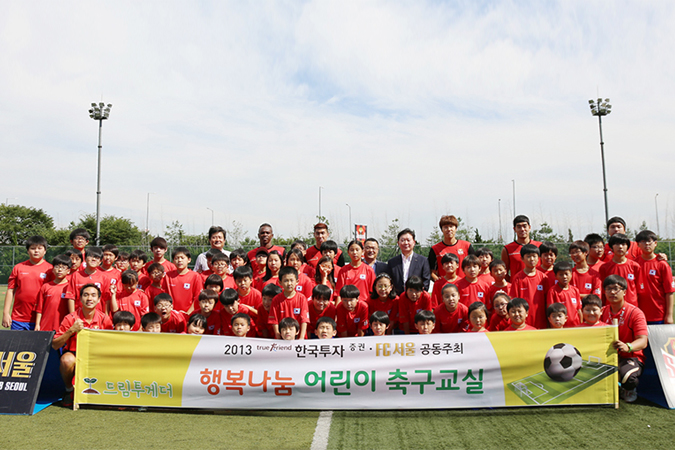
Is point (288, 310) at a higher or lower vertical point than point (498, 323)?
higher

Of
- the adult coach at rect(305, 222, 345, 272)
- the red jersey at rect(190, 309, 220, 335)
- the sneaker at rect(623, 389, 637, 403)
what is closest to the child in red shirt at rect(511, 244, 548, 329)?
the sneaker at rect(623, 389, 637, 403)

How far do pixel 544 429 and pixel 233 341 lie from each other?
3315mm

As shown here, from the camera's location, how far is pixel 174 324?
20.1 feet

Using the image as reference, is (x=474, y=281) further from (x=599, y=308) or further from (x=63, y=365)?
(x=63, y=365)

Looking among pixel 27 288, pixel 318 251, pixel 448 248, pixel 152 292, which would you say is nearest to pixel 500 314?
pixel 448 248

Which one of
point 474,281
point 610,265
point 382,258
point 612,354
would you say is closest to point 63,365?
point 474,281

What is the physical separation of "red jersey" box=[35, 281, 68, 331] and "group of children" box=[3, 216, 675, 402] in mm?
14

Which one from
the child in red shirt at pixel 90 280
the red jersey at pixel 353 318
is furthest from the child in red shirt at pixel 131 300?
the red jersey at pixel 353 318

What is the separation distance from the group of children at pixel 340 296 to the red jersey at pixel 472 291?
0.04ft

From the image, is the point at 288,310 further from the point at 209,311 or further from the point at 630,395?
the point at 630,395

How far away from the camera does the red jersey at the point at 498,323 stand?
5695 millimetres

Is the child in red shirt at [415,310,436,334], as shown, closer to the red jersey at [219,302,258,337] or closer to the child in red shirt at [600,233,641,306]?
the red jersey at [219,302,258,337]

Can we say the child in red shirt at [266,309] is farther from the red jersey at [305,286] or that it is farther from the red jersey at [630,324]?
the red jersey at [630,324]

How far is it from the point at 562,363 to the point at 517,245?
8.95 ft
